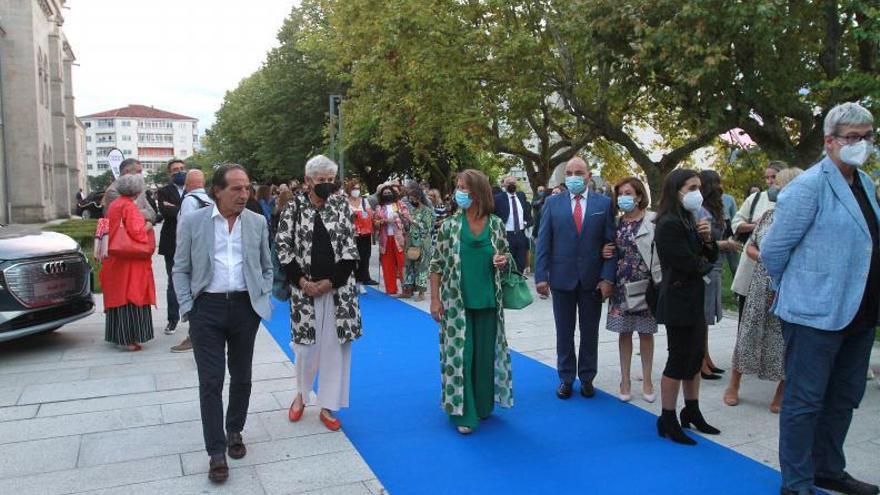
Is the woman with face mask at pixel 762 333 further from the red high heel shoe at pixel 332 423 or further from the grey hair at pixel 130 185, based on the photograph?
the grey hair at pixel 130 185

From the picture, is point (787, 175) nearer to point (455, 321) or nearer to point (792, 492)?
point (792, 492)

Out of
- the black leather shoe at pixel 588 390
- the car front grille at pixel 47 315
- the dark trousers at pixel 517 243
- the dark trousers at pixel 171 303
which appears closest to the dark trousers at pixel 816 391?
the black leather shoe at pixel 588 390

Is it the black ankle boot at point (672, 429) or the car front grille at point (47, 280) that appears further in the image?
the car front grille at point (47, 280)

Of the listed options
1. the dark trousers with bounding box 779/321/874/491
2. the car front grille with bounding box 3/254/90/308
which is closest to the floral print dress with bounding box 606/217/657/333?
the dark trousers with bounding box 779/321/874/491

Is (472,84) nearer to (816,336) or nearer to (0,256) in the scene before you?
(0,256)

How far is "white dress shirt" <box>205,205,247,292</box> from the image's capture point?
4.38 meters

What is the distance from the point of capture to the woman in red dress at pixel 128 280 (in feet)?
24.3

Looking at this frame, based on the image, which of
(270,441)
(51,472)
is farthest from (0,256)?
(270,441)

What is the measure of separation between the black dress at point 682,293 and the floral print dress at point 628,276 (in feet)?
2.71

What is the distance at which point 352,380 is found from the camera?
648 cm

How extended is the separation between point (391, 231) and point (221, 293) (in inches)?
303

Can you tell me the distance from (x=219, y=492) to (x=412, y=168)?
30.3 m

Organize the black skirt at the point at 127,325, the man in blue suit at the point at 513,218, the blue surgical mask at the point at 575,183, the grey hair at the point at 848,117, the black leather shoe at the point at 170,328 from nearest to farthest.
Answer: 1. the grey hair at the point at 848,117
2. the blue surgical mask at the point at 575,183
3. the black skirt at the point at 127,325
4. the black leather shoe at the point at 170,328
5. the man in blue suit at the point at 513,218

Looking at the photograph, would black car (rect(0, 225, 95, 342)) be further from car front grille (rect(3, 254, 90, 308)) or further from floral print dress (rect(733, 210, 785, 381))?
floral print dress (rect(733, 210, 785, 381))
